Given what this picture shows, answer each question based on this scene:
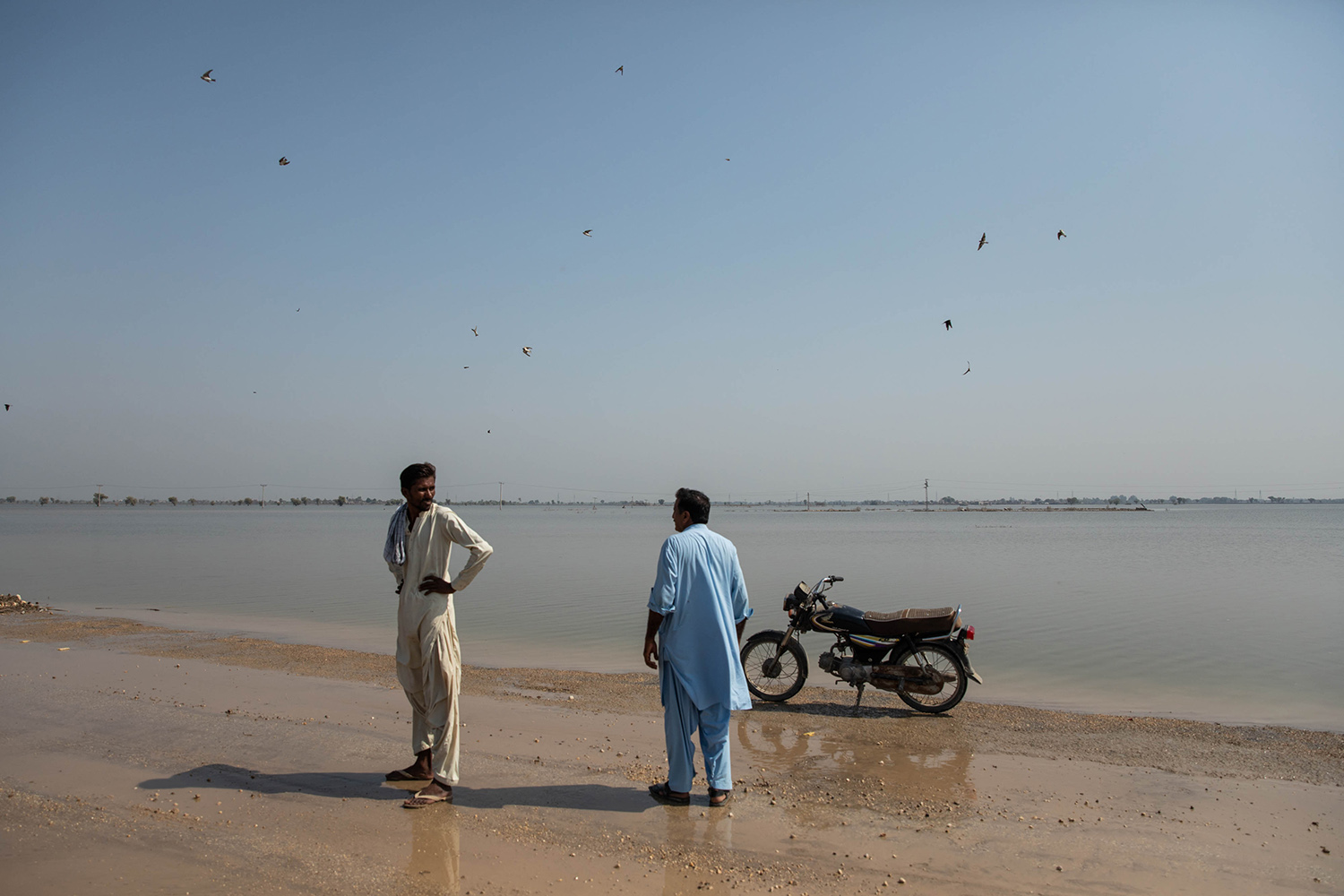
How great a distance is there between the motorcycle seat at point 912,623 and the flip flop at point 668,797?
3421 millimetres

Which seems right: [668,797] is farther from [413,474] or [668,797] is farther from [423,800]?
[413,474]

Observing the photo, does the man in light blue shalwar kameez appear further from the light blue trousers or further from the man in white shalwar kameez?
the man in white shalwar kameez

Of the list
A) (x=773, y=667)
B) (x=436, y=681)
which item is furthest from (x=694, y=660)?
(x=773, y=667)

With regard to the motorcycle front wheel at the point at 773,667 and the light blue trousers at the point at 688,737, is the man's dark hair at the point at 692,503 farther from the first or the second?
the motorcycle front wheel at the point at 773,667

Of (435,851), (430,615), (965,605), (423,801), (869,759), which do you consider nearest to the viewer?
(435,851)

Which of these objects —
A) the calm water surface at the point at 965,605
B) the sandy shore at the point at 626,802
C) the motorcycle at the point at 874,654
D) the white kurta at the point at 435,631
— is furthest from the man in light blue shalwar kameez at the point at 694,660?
the calm water surface at the point at 965,605

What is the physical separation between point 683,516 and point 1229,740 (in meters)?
5.07

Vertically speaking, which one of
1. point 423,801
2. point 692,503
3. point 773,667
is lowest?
point 423,801

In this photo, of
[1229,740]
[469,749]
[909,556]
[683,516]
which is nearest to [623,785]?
[469,749]

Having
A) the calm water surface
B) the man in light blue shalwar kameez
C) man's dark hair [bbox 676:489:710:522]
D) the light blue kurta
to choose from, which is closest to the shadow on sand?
the man in light blue shalwar kameez

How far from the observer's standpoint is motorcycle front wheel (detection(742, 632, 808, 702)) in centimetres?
786

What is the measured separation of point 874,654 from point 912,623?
0.48 meters

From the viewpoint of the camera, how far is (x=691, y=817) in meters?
4.48

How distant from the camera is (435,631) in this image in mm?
Answer: 4621
